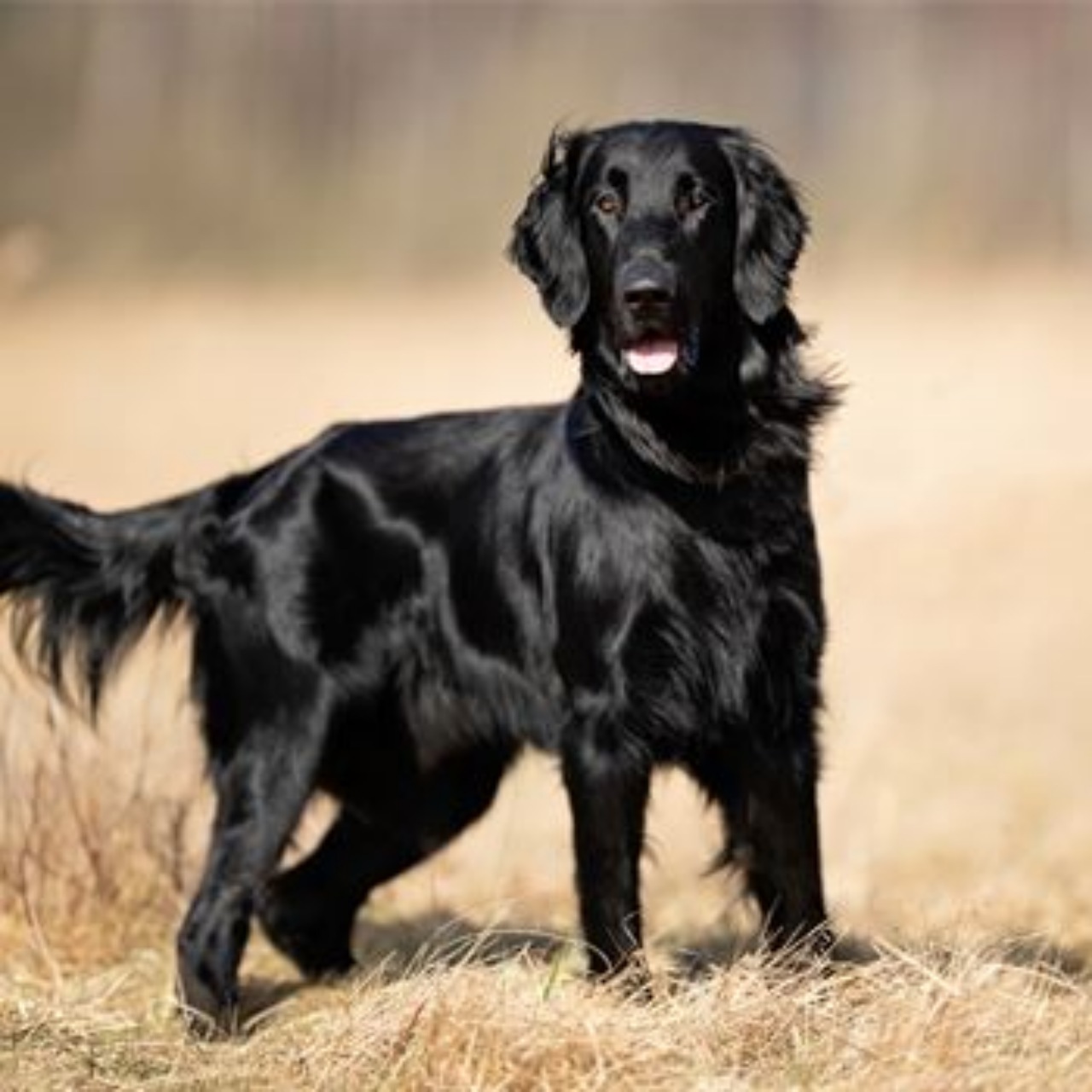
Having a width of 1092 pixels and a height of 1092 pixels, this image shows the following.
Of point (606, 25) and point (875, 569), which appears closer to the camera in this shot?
point (875, 569)

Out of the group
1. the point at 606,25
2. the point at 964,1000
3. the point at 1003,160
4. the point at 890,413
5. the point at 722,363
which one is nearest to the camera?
the point at 964,1000

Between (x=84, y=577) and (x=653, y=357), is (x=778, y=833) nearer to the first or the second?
(x=653, y=357)

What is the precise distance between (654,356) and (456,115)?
25.9 metres

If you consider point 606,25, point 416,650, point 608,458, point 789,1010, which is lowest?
point 789,1010

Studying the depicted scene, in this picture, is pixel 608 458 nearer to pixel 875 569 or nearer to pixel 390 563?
pixel 390 563

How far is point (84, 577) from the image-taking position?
636cm

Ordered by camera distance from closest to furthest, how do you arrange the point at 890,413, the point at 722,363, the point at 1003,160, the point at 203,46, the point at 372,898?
1. the point at 722,363
2. the point at 372,898
3. the point at 890,413
4. the point at 1003,160
5. the point at 203,46

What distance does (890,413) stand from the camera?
14.2 metres

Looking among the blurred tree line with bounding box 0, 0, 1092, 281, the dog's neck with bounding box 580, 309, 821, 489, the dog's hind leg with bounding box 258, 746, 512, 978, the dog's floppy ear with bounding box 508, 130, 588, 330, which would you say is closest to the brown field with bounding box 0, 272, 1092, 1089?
the dog's hind leg with bounding box 258, 746, 512, 978

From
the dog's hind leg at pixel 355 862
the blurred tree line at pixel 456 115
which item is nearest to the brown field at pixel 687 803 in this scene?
the dog's hind leg at pixel 355 862

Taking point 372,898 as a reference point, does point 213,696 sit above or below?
above

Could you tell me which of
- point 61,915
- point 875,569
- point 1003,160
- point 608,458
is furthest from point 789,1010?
point 1003,160

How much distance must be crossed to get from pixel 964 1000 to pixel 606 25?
28.9 meters

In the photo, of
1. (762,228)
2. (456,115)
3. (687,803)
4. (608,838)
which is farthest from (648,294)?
(456,115)
